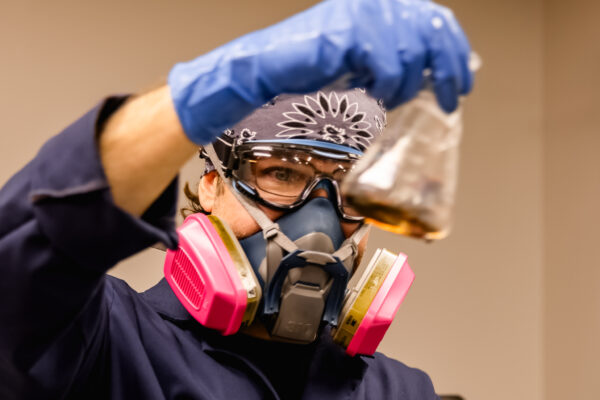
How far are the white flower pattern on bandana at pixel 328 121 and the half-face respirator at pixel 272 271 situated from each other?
12 centimetres

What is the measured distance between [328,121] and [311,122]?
0.04 meters

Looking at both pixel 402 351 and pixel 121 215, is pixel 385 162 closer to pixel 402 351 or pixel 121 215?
pixel 121 215

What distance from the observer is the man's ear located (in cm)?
146

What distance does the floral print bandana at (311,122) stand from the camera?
130 centimetres

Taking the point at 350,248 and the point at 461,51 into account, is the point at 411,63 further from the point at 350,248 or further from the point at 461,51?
the point at 350,248

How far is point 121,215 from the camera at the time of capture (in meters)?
0.78

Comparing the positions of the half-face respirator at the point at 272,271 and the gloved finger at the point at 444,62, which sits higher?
the gloved finger at the point at 444,62

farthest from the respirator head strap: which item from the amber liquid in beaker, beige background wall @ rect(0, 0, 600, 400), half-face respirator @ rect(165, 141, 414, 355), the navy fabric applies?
beige background wall @ rect(0, 0, 600, 400)

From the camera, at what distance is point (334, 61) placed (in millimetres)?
768

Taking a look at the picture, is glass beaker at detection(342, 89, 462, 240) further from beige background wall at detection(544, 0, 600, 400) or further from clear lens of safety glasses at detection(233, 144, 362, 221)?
beige background wall at detection(544, 0, 600, 400)

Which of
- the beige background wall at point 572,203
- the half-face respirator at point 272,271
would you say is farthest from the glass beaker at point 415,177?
the beige background wall at point 572,203

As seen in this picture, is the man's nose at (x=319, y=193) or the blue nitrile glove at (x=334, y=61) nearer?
the blue nitrile glove at (x=334, y=61)

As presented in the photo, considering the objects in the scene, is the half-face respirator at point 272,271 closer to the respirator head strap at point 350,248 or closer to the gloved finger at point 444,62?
the respirator head strap at point 350,248

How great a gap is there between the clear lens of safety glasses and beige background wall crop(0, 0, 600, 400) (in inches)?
40.3
